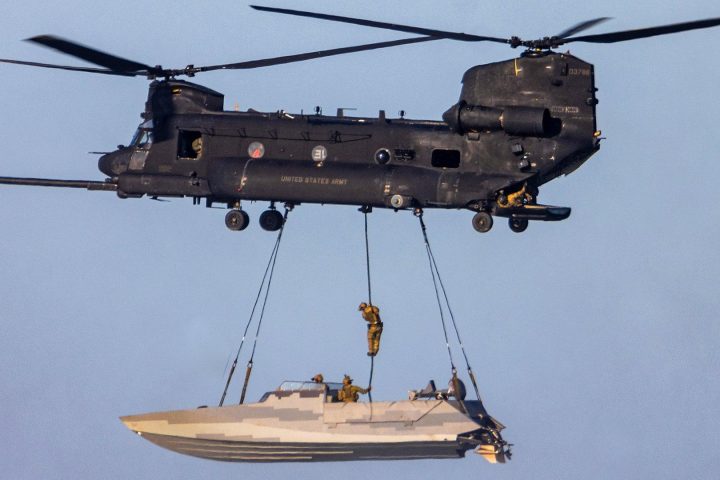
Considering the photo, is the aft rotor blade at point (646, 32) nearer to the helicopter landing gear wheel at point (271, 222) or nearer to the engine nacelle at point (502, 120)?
the engine nacelle at point (502, 120)

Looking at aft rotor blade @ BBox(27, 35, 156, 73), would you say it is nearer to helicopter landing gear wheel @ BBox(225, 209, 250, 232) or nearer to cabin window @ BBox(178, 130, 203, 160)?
cabin window @ BBox(178, 130, 203, 160)

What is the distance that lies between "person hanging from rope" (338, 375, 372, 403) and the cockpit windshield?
7254 mm

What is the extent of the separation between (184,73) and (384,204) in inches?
244

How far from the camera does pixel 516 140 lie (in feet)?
145

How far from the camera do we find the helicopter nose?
154ft

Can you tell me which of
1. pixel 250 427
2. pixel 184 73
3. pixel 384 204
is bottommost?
pixel 250 427

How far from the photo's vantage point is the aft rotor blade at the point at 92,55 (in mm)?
44969

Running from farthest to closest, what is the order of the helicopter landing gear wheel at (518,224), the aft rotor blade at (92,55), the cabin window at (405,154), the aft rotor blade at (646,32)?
the aft rotor blade at (92,55), the cabin window at (405,154), the helicopter landing gear wheel at (518,224), the aft rotor blade at (646,32)

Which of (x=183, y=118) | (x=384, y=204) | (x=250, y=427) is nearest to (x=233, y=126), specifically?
(x=183, y=118)

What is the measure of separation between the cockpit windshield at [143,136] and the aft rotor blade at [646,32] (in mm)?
10061

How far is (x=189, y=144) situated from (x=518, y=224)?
7.96m

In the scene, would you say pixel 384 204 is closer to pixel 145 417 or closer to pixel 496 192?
pixel 496 192

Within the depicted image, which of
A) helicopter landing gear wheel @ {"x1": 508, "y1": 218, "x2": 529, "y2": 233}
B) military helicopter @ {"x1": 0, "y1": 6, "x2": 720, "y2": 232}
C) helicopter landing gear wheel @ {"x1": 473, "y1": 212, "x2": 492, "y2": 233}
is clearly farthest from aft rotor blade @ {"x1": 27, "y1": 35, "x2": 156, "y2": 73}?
helicopter landing gear wheel @ {"x1": 508, "y1": 218, "x2": 529, "y2": 233}

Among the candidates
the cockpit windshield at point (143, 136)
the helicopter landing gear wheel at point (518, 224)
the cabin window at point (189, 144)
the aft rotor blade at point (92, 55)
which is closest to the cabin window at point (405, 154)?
the helicopter landing gear wheel at point (518, 224)
